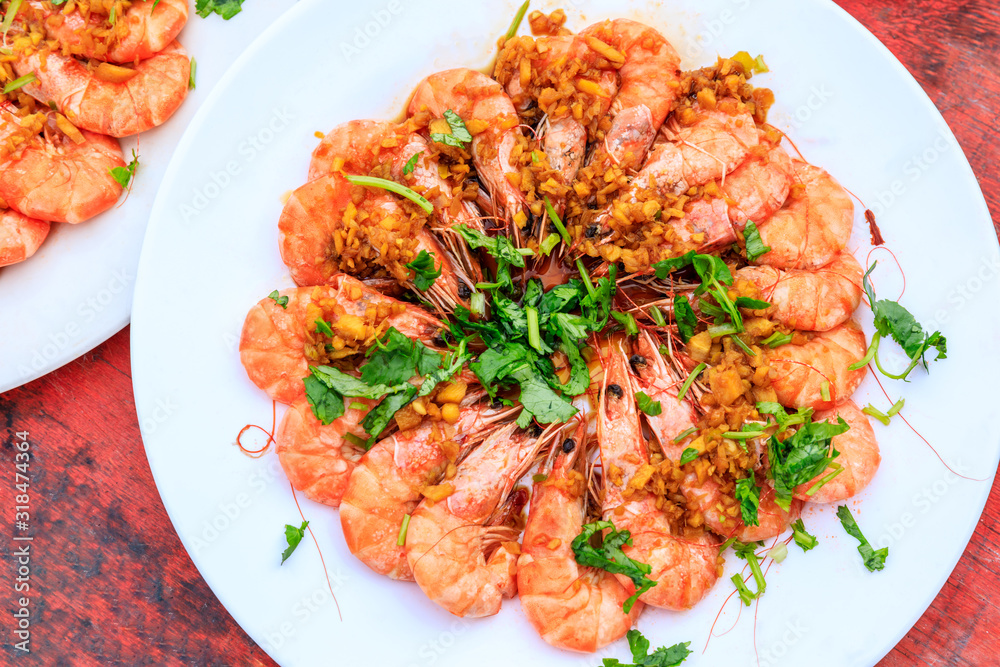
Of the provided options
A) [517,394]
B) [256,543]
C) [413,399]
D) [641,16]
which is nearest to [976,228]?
[641,16]

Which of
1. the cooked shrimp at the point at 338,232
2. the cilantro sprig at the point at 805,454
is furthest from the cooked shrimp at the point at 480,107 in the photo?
the cilantro sprig at the point at 805,454

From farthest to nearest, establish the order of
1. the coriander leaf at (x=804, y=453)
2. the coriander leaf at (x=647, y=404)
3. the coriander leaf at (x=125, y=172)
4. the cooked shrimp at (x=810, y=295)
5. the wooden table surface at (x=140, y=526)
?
the wooden table surface at (x=140, y=526) → the coriander leaf at (x=125, y=172) → the coriander leaf at (x=647, y=404) → the cooked shrimp at (x=810, y=295) → the coriander leaf at (x=804, y=453)

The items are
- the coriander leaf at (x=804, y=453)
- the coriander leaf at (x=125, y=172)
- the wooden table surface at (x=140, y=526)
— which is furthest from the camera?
the wooden table surface at (x=140, y=526)

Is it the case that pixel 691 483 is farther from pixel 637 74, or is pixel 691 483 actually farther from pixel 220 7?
pixel 220 7

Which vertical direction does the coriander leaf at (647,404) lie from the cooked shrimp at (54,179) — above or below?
Answer: below

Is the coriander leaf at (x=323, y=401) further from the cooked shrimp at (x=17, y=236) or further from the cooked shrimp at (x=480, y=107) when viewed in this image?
the cooked shrimp at (x=17, y=236)

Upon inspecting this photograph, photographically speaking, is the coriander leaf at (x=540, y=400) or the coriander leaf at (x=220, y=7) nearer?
the coriander leaf at (x=540, y=400)
